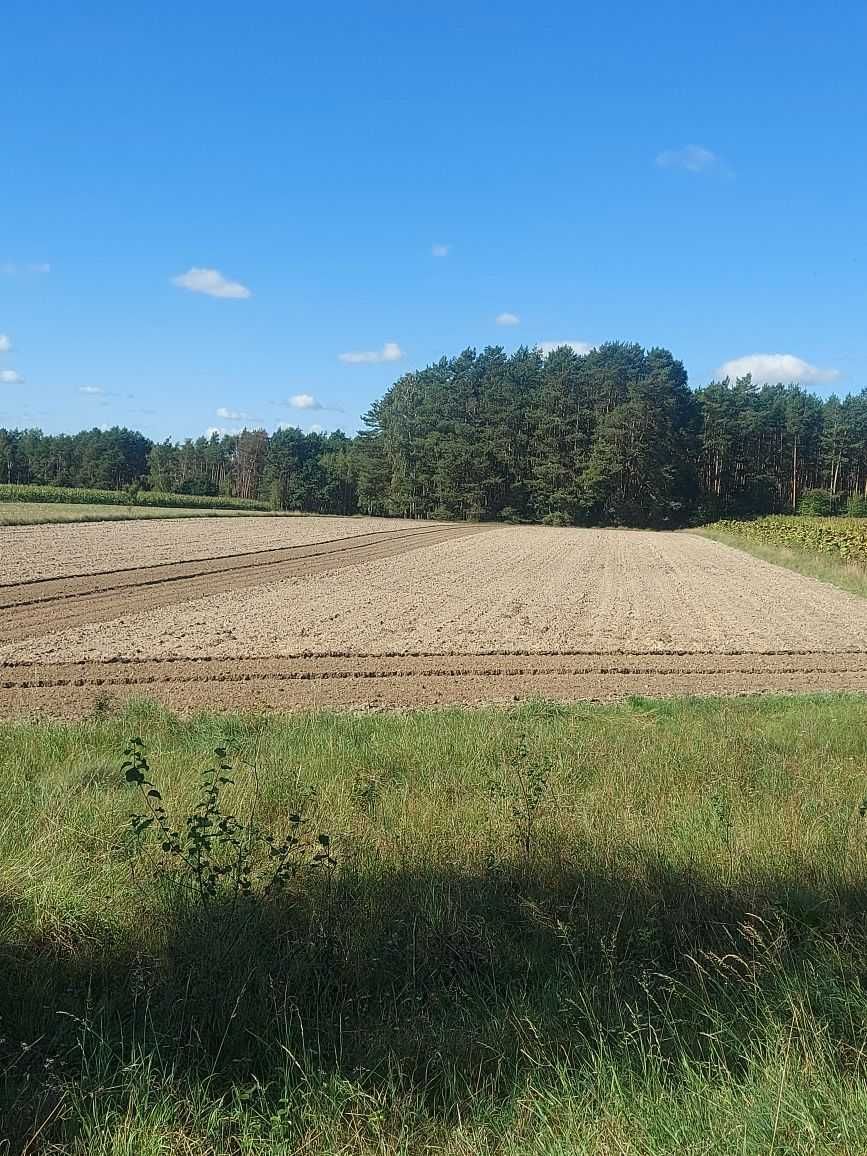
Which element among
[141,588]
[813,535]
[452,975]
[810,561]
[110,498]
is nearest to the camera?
[452,975]

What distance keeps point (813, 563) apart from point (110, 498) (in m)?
73.9

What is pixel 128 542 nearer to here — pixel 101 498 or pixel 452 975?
pixel 452 975

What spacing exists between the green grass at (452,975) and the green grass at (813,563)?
34.0 metres

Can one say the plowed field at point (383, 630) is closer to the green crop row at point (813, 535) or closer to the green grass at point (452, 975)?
the green grass at point (452, 975)

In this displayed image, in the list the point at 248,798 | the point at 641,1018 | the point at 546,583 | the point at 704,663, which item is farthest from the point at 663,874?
the point at 546,583

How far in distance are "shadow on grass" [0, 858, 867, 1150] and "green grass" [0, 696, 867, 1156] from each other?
2 centimetres

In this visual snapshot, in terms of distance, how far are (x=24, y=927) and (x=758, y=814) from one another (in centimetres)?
533

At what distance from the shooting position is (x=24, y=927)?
4.76m

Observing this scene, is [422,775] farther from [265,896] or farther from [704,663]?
[704,663]

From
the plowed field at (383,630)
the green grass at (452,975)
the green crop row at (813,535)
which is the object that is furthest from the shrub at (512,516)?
the green grass at (452,975)

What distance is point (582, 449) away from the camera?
9975 cm

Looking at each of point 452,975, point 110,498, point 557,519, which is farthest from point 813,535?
point 110,498

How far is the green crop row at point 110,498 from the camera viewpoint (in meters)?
85.1

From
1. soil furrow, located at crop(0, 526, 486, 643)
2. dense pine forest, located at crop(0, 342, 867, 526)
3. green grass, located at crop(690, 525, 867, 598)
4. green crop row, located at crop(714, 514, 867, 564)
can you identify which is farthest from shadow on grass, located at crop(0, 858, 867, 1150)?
dense pine forest, located at crop(0, 342, 867, 526)
